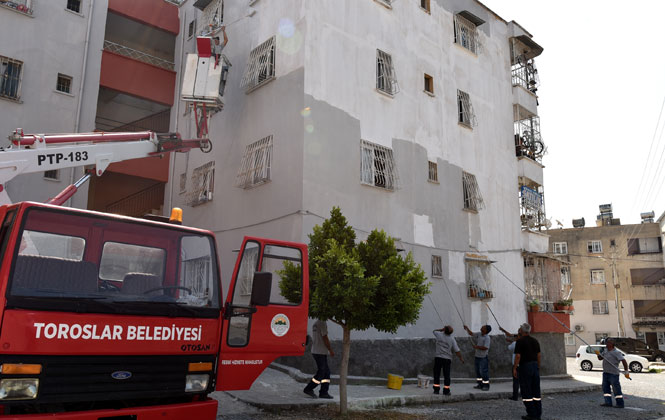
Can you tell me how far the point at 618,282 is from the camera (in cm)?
4525

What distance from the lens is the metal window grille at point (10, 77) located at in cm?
1564

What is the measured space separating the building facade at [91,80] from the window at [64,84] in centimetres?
3

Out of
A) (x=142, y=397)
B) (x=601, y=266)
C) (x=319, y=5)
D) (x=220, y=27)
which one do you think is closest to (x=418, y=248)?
(x=319, y=5)

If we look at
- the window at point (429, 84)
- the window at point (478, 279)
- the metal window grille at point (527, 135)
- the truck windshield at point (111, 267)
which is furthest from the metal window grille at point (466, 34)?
the truck windshield at point (111, 267)

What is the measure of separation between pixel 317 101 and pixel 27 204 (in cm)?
984

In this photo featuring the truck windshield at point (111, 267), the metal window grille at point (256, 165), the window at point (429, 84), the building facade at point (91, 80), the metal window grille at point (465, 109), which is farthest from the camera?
the metal window grille at point (465, 109)

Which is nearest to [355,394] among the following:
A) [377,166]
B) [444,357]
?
[444,357]

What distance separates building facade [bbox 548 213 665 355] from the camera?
1722 inches

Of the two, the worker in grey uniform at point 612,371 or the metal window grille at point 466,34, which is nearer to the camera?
the worker in grey uniform at point 612,371

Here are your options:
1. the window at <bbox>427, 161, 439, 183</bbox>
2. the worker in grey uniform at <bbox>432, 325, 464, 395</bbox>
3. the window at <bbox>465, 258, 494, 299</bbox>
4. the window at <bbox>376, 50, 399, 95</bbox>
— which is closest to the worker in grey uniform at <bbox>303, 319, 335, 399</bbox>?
the worker in grey uniform at <bbox>432, 325, 464, 395</bbox>

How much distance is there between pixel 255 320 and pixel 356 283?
2.64 metres

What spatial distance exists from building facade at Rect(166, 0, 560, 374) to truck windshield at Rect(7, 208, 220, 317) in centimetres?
723

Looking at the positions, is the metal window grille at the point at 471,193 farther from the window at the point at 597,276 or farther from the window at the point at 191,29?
the window at the point at 597,276

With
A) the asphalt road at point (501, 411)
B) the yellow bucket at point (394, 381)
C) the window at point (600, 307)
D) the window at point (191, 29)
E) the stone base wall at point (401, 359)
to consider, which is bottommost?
the asphalt road at point (501, 411)
